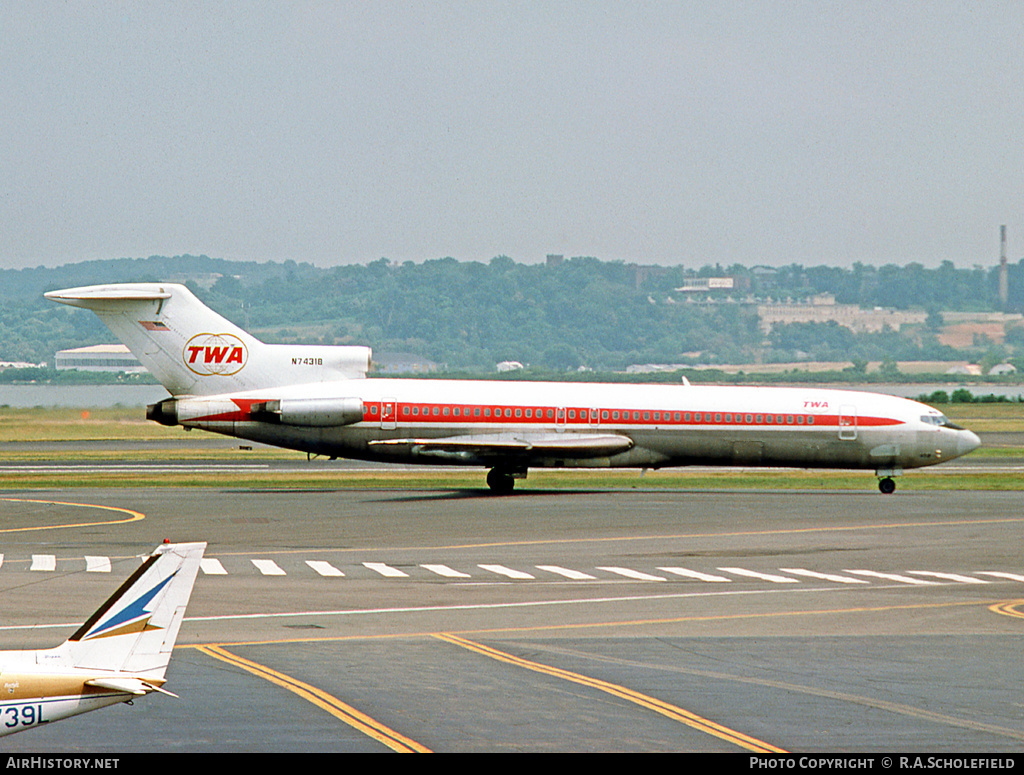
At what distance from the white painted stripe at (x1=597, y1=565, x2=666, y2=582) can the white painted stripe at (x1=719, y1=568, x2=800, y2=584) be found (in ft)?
7.13

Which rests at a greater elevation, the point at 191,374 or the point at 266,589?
the point at 191,374

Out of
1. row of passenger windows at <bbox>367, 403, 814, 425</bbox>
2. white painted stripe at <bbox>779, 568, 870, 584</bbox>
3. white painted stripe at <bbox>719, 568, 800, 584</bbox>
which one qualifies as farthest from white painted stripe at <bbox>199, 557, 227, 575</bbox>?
row of passenger windows at <bbox>367, 403, 814, 425</bbox>

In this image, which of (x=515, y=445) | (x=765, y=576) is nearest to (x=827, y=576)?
(x=765, y=576)

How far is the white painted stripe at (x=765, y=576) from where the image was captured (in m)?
31.8

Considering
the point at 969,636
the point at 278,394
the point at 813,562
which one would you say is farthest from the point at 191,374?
the point at 969,636

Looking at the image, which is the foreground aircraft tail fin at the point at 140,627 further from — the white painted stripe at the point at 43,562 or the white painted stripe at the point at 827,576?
the white painted stripe at the point at 827,576

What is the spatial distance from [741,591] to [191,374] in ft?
104

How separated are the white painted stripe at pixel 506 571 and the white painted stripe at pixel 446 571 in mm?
851

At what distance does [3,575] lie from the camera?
1249 inches

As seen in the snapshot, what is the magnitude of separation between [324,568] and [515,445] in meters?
22.2

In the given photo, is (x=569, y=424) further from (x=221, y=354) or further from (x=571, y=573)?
(x=571, y=573)

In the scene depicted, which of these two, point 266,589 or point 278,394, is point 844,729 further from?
point 278,394

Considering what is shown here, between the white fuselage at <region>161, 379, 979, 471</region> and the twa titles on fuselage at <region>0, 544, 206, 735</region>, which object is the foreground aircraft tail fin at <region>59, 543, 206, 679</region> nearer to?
the twa titles on fuselage at <region>0, 544, 206, 735</region>

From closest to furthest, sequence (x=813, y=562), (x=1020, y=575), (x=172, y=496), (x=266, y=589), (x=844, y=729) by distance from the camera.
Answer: (x=844, y=729) < (x=266, y=589) < (x=1020, y=575) < (x=813, y=562) < (x=172, y=496)
